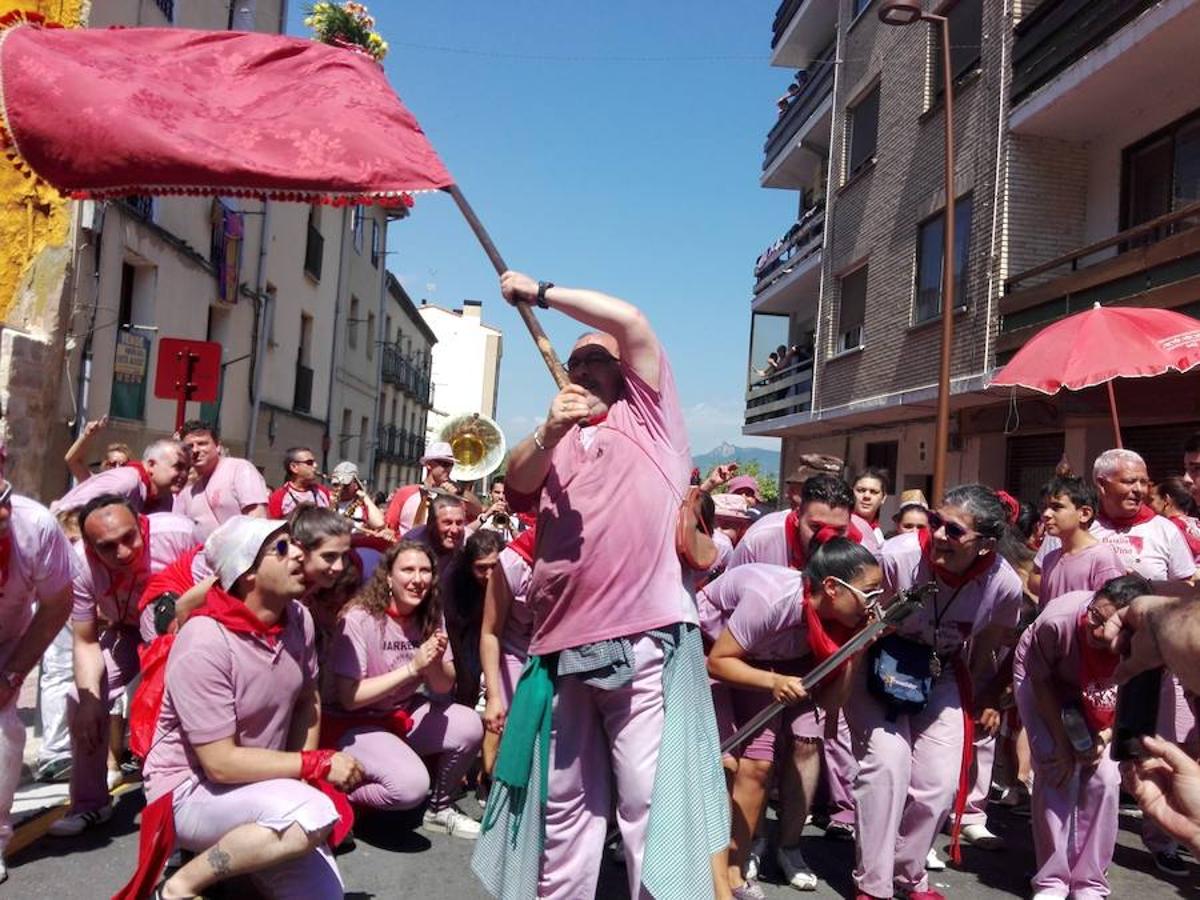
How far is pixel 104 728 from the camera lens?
15.1 feet

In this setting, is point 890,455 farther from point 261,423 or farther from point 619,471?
point 619,471

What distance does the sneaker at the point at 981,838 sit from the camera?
5559mm

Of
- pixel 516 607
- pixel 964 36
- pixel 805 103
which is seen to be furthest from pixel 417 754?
pixel 805 103

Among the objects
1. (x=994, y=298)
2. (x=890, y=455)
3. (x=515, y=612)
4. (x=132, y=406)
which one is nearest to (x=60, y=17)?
(x=132, y=406)

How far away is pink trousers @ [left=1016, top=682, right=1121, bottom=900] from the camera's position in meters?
4.60

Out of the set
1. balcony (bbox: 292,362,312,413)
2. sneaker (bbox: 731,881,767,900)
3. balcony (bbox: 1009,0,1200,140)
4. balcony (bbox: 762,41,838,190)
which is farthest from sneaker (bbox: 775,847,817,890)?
balcony (bbox: 292,362,312,413)

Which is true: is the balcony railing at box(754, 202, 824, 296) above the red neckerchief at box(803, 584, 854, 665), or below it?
above

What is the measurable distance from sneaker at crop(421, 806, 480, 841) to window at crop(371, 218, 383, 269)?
26261 mm

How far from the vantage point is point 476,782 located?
614 centimetres

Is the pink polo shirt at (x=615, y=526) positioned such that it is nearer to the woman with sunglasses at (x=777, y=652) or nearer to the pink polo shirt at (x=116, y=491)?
the woman with sunglasses at (x=777, y=652)

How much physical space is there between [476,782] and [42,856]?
2.36 meters

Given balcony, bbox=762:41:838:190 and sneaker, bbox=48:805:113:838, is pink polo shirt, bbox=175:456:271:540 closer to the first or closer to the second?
sneaker, bbox=48:805:113:838

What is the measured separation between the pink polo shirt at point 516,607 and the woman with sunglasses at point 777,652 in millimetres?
855

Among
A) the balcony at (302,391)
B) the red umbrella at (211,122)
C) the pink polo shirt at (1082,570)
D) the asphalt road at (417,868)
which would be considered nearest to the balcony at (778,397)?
the balcony at (302,391)
